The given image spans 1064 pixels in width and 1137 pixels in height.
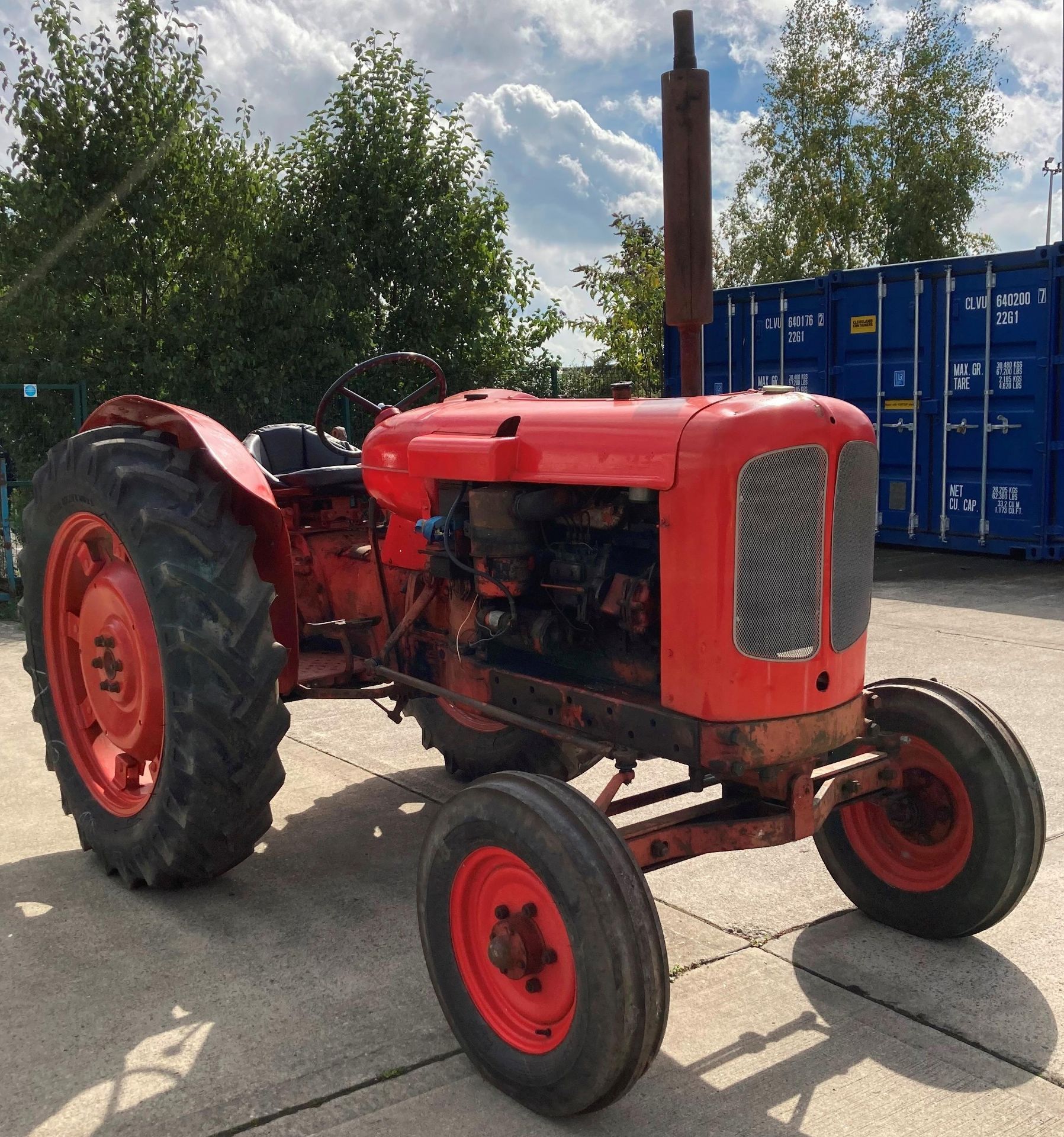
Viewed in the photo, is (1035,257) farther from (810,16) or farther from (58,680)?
(810,16)

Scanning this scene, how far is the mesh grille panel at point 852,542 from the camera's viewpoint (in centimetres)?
261

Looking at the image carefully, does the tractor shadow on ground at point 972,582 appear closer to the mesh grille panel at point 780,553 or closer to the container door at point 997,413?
the container door at point 997,413

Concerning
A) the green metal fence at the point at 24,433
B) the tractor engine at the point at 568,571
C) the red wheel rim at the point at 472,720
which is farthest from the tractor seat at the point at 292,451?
the green metal fence at the point at 24,433

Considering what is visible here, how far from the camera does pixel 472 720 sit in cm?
400

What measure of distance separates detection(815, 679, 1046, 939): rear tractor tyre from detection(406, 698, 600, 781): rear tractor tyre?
1.04 meters

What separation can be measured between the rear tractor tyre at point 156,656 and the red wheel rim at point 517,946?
87 cm

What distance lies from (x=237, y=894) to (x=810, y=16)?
2299 cm

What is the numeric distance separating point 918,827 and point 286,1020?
1.67 metres

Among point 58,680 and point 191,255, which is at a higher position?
point 191,255

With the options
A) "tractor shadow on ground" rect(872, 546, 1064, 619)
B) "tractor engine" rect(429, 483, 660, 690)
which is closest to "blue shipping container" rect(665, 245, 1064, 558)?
"tractor shadow on ground" rect(872, 546, 1064, 619)

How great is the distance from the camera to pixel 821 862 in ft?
A: 11.7

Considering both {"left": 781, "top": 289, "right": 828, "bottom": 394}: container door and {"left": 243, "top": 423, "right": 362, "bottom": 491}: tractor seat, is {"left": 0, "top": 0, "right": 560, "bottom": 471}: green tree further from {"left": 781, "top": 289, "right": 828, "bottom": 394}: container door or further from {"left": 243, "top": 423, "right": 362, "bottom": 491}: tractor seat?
{"left": 243, "top": 423, "right": 362, "bottom": 491}: tractor seat

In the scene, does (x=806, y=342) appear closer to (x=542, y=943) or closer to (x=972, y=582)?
(x=972, y=582)

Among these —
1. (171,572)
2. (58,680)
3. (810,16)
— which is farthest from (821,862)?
(810,16)
